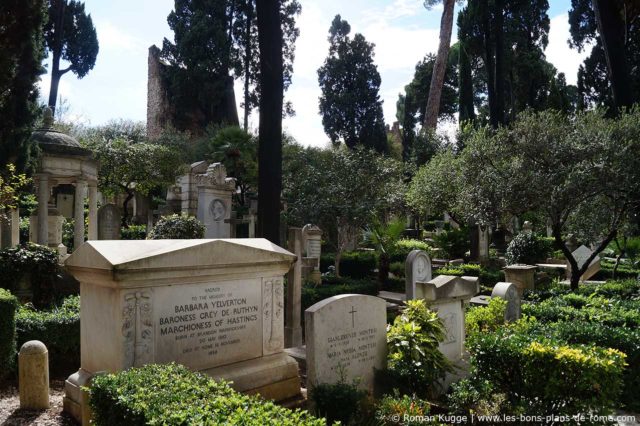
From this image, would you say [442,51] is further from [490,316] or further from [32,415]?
[32,415]

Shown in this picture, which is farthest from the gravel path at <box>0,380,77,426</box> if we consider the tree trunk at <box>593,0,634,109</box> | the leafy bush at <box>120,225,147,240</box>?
the tree trunk at <box>593,0,634,109</box>

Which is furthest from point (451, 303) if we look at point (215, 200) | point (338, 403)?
point (215, 200)

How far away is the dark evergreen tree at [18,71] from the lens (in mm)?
13383

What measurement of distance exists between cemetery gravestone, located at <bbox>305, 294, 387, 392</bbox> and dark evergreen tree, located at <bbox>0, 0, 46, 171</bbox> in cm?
1189

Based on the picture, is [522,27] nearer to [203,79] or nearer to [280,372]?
[203,79]

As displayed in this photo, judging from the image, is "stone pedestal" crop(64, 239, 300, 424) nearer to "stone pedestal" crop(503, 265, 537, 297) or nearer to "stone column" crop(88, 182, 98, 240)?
"stone pedestal" crop(503, 265, 537, 297)

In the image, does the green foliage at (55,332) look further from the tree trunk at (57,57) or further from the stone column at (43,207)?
the tree trunk at (57,57)

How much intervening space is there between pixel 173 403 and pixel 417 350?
10.9 feet

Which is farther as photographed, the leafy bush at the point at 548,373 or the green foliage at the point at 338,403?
the green foliage at the point at 338,403

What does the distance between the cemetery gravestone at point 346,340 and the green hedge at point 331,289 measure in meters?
5.45

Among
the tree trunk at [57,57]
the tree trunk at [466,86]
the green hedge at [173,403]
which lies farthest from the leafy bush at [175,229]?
A: the tree trunk at [466,86]

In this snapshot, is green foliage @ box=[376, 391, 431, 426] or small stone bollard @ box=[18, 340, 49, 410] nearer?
green foliage @ box=[376, 391, 431, 426]

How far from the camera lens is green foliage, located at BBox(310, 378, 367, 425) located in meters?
4.61

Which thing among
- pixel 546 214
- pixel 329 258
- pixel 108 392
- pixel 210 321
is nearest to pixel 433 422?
pixel 210 321
